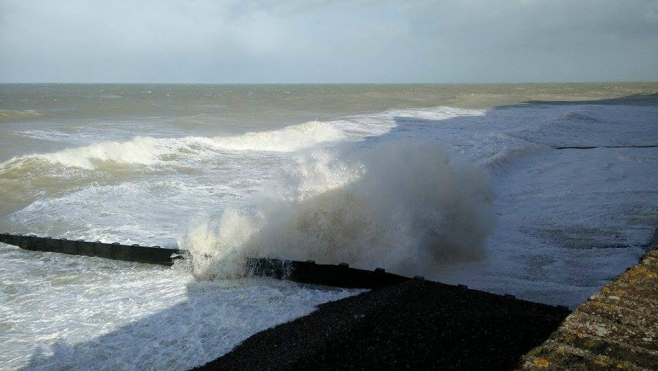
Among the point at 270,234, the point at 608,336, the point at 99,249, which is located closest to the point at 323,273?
the point at 270,234

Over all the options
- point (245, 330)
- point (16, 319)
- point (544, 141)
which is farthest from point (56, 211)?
point (544, 141)

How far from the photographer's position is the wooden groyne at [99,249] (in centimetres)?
876

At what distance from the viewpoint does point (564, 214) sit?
11.1m

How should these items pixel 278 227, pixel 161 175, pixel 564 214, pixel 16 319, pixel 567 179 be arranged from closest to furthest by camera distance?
pixel 16 319 < pixel 278 227 < pixel 564 214 < pixel 567 179 < pixel 161 175

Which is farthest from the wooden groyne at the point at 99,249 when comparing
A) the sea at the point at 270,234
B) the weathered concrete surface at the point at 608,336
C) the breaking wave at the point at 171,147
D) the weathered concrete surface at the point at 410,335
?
the breaking wave at the point at 171,147

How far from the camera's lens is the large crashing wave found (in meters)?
8.58

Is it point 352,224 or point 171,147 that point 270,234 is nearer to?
point 352,224

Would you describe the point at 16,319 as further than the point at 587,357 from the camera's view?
Yes

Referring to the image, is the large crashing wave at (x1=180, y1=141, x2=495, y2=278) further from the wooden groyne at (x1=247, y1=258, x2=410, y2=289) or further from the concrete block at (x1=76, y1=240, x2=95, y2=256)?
the concrete block at (x1=76, y1=240, x2=95, y2=256)

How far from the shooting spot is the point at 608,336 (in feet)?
7.93

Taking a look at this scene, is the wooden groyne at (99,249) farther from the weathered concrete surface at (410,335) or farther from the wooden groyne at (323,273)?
the weathered concrete surface at (410,335)

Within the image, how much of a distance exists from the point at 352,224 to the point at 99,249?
4.92m

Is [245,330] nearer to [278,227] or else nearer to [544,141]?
[278,227]

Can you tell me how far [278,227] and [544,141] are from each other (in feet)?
64.9
